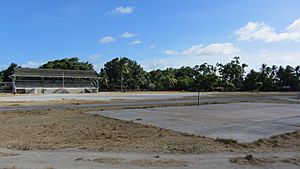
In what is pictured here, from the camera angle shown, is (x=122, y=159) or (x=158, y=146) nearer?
(x=122, y=159)

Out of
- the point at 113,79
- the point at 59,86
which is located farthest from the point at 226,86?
the point at 59,86

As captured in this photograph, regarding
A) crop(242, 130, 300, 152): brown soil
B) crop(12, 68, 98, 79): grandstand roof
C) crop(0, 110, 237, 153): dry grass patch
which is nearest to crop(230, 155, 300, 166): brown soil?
crop(0, 110, 237, 153): dry grass patch

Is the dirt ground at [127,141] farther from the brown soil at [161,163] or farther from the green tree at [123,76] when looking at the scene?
the green tree at [123,76]

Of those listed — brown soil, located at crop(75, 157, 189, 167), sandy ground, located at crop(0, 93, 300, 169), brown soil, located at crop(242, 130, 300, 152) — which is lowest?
brown soil, located at crop(242, 130, 300, 152)

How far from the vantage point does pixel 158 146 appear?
10.3 meters

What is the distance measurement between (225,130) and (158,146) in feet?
17.5

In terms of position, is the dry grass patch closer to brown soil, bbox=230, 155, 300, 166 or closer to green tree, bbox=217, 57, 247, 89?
brown soil, bbox=230, 155, 300, 166

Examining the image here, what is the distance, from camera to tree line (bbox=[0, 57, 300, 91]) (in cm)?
11512

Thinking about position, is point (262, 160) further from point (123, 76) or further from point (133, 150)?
point (123, 76)

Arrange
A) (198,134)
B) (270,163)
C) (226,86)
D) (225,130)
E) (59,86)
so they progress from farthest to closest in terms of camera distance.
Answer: (226,86) < (59,86) < (225,130) < (198,134) < (270,163)

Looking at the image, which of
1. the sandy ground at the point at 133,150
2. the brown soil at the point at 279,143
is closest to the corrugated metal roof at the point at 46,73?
the sandy ground at the point at 133,150

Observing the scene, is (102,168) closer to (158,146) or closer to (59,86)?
(158,146)

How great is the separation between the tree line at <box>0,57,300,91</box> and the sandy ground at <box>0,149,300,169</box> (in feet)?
338

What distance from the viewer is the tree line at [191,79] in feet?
378
